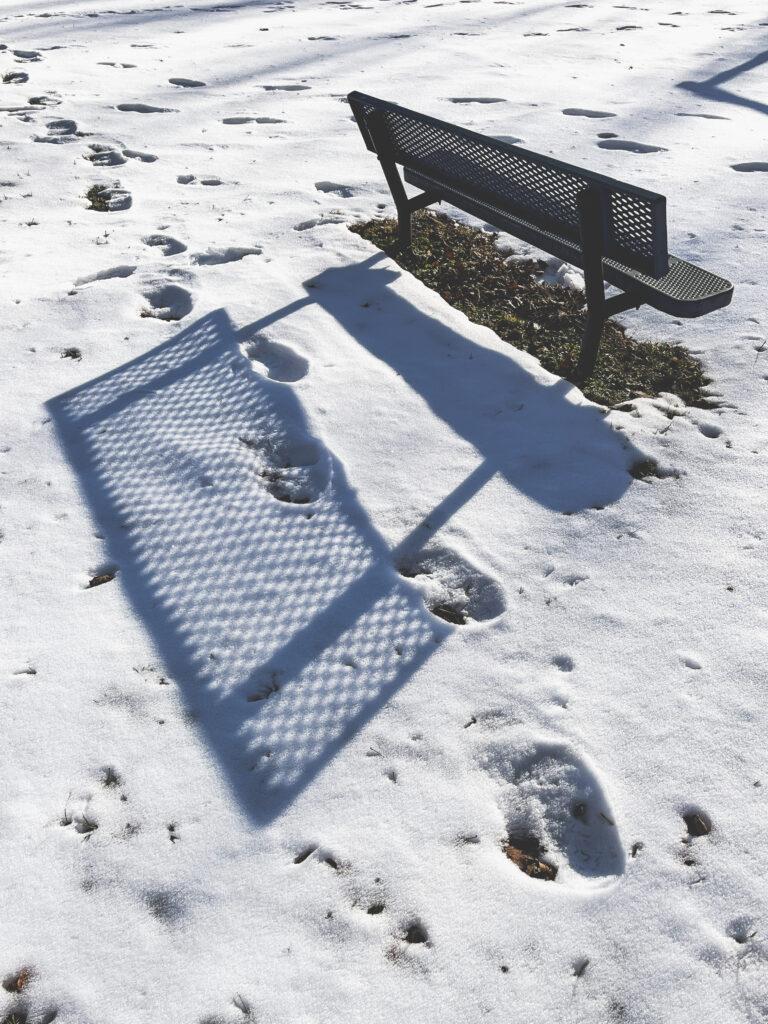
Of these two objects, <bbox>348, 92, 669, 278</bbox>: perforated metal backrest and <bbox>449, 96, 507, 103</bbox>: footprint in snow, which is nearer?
<bbox>348, 92, 669, 278</bbox>: perforated metal backrest

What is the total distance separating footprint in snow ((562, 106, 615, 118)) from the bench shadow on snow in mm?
4512

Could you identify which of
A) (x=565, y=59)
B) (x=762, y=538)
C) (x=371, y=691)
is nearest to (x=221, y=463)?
(x=371, y=691)

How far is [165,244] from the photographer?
5043 mm

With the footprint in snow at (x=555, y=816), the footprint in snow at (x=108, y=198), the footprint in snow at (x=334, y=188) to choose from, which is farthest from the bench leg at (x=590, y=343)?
the footprint in snow at (x=108, y=198)

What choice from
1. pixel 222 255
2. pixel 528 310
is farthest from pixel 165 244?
pixel 528 310

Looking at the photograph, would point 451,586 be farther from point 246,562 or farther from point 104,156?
point 104,156

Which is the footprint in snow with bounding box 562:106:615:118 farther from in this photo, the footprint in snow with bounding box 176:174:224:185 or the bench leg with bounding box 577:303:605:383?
the bench leg with bounding box 577:303:605:383

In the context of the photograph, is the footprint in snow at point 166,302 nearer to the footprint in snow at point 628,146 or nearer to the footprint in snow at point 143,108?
the footprint in snow at point 143,108

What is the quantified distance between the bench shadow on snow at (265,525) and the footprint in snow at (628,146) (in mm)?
3623

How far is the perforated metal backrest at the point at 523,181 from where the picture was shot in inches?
125

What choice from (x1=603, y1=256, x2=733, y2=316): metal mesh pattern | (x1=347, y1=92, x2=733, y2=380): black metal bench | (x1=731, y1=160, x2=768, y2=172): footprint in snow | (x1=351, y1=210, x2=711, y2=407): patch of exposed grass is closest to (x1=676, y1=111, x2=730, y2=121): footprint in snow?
(x1=731, y1=160, x2=768, y2=172): footprint in snow

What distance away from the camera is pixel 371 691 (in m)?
2.44

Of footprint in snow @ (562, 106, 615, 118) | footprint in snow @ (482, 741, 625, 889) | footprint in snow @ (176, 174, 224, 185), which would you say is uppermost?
footprint in snow @ (562, 106, 615, 118)

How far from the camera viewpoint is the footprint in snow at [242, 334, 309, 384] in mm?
3889
